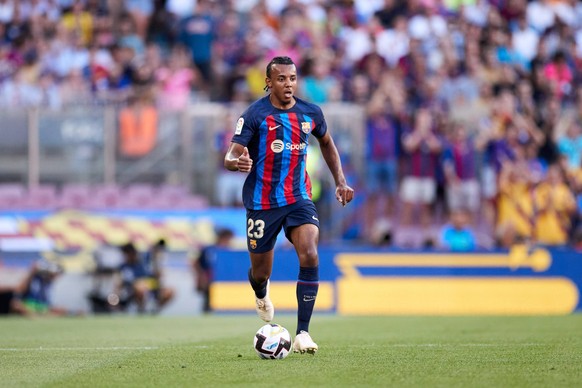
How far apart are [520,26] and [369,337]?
13.7 metres

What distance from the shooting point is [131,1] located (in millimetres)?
24016

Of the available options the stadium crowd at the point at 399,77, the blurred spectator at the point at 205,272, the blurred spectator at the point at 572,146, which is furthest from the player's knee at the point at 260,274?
the blurred spectator at the point at 572,146

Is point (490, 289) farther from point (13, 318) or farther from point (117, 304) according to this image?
point (13, 318)

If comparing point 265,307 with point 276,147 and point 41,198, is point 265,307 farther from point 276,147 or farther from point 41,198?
point 41,198

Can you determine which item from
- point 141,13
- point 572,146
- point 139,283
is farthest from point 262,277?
point 141,13

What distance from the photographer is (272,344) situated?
9008 mm

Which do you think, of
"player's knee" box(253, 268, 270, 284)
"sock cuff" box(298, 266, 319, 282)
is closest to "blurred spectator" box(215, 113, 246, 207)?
"player's knee" box(253, 268, 270, 284)

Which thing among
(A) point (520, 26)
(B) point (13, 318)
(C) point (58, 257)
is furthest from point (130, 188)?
(A) point (520, 26)

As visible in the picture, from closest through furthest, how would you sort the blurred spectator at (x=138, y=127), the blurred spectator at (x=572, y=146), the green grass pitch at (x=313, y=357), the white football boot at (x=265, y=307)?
the green grass pitch at (x=313, y=357), the white football boot at (x=265, y=307), the blurred spectator at (x=138, y=127), the blurred spectator at (x=572, y=146)

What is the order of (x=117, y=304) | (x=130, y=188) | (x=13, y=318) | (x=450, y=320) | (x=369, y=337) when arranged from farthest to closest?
(x=130, y=188) < (x=117, y=304) < (x=13, y=318) < (x=450, y=320) < (x=369, y=337)

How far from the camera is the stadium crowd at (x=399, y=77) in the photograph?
816 inches

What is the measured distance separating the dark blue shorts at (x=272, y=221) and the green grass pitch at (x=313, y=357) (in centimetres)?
99

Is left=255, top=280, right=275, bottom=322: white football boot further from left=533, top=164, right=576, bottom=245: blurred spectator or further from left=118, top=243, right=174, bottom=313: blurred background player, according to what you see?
left=533, top=164, right=576, bottom=245: blurred spectator

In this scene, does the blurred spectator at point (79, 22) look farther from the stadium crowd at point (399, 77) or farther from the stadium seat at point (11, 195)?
the stadium seat at point (11, 195)
